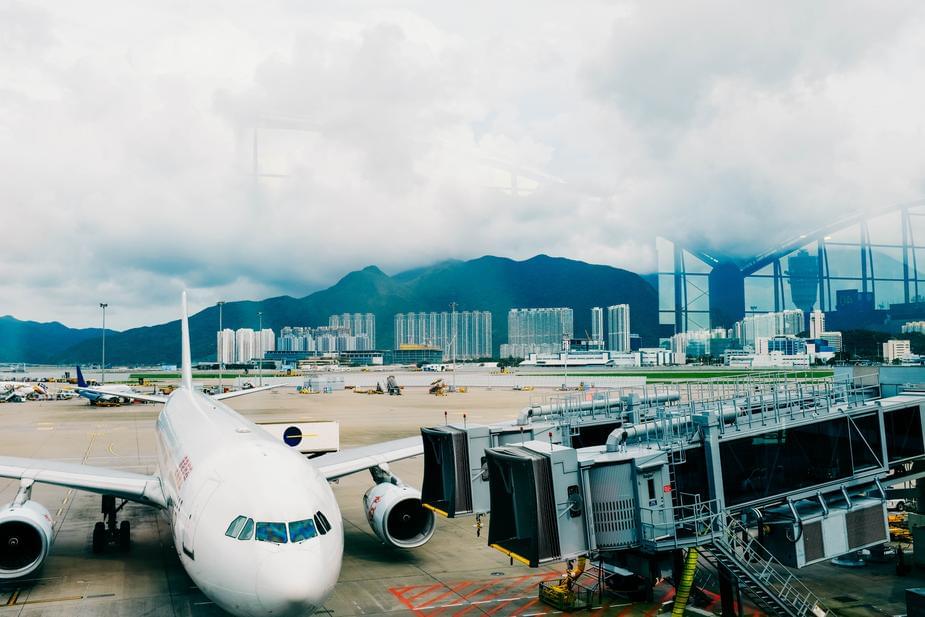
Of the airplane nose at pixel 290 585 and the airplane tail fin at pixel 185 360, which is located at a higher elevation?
the airplane tail fin at pixel 185 360

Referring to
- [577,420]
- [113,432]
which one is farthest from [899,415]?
[113,432]

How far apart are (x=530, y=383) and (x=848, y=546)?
119 m

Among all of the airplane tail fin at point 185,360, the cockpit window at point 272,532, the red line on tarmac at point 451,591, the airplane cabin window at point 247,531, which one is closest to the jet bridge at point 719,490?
the red line on tarmac at point 451,591

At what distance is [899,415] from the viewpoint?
2083 cm

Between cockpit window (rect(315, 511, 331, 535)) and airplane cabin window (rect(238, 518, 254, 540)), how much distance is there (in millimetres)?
1273

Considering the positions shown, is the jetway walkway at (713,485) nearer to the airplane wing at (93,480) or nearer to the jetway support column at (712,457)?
the jetway support column at (712,457)

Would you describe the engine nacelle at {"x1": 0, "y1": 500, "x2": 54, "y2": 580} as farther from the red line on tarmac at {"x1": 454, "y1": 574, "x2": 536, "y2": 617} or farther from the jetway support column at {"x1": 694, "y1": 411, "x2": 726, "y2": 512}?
the jetway support column at {"x1": 694, "y1": 411, "x2": 726, "y2": 512}

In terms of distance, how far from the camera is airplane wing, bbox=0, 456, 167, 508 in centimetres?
2189

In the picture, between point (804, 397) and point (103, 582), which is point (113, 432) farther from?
point (804, 397)

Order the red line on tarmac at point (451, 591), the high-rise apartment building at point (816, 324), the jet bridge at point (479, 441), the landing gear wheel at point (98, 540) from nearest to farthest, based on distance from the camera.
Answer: the red line on tarmac at point (451, 591) → the jet bridge at point (479, 441) → the landing gear wheel at point (98, 540) → the high-rise apartment building at point (816, 324)

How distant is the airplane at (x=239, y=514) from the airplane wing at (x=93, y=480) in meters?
0.04

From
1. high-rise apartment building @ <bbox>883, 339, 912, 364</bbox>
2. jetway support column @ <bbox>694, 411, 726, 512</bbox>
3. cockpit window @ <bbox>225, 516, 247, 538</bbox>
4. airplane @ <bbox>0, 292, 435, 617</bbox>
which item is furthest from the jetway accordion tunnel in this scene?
high-rise apartment building @ <bbox>883, 339, 912, 364</bbox>

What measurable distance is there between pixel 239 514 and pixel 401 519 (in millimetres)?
9967

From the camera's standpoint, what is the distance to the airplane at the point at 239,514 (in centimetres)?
1296
